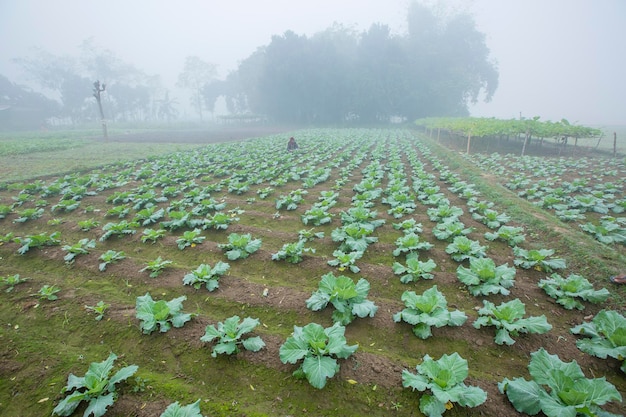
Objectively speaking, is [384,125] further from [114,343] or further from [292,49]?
[114,343]

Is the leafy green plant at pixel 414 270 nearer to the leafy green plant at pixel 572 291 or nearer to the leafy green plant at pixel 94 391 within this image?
the leafy green plant at pixel 572 291

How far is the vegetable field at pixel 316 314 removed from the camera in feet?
9.78

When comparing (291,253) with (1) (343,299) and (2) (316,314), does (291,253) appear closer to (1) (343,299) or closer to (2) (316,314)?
(2) (316,314)

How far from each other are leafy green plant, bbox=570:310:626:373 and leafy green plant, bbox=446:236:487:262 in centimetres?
189

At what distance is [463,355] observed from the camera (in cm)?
351

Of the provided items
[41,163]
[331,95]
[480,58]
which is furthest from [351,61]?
[41,163]

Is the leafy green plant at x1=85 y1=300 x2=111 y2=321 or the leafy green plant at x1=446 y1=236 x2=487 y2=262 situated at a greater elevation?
the leafy green plant at x1=446 y1=236 x2=487 y2=262

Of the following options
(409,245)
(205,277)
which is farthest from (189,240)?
(409,245)

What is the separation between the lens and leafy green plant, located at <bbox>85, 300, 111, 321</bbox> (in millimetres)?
4281

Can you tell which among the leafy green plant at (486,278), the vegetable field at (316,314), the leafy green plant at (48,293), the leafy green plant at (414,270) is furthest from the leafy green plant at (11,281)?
the leafy green plant at (486,278)

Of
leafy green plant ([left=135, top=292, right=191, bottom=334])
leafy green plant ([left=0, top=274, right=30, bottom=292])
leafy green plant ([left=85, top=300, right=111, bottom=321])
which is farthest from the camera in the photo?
leafy green plant ([left=0, top=274, right=30, bottom=292])

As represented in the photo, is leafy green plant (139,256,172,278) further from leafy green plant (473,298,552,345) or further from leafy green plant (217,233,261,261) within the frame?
leafy green plant (473,298,552,345)

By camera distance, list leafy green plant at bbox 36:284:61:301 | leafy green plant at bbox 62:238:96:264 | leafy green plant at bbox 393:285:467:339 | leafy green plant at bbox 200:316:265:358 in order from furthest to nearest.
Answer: leafy green plant at bbox 62:238:96:264, leafy green plant at bbox 36:284:61:301, leafy green plant at bbox 393:285:467:339, leafy green plant at bbox 200:316:265:358

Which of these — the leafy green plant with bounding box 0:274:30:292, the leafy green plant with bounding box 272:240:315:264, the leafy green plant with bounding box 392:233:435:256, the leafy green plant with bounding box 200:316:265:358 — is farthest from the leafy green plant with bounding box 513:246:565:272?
the leafy green plant with bounding box 0:274:30:292
